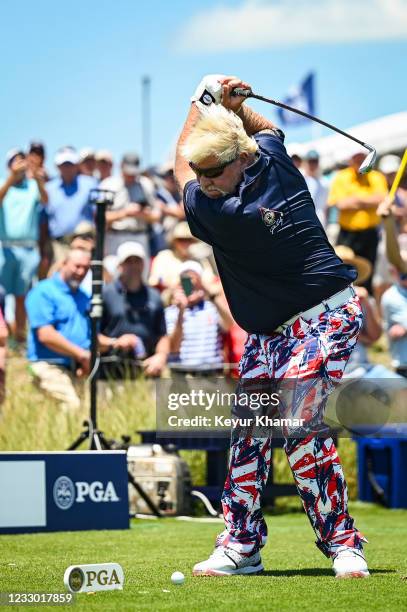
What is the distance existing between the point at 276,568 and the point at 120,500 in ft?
7.88

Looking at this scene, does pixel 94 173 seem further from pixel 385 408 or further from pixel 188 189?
pixel 188 189

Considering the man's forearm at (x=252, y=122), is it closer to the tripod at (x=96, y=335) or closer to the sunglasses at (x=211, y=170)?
the sunglasses at (x=211, y=170)

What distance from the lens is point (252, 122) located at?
6250 mm

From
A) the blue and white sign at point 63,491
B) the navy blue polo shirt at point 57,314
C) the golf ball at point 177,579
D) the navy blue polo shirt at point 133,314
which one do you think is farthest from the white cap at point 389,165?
the golf ball at point 177,579

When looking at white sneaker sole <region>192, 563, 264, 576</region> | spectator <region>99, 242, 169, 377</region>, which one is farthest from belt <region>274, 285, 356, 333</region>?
spectator <region>99, 242, 169, 377</region>

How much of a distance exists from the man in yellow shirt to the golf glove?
8696 mm

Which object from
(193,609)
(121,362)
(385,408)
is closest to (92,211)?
(121,362)

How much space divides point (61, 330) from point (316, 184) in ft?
15.6

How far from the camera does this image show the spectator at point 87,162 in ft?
52.7

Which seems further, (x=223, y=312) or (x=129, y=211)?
(x=129, y=211)

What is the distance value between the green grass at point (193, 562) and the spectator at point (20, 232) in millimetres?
5744

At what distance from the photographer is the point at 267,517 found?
33.1 feet

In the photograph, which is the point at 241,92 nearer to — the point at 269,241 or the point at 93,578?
the point at 269,241

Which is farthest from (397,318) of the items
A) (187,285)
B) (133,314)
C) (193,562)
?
(193,562)
